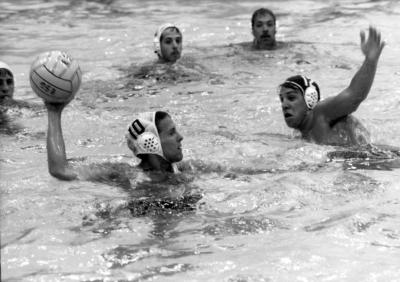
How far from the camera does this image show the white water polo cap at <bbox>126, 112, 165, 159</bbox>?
7.07 meters

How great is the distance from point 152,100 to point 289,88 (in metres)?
2.98

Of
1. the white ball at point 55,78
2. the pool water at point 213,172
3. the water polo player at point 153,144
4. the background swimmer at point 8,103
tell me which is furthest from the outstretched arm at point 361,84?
the background swimmer at point 8,103

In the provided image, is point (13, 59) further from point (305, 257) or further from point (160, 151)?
point (305, 257)

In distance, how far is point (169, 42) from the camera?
12.4 metres

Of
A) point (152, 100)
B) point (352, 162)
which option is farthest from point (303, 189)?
point (152, 100)

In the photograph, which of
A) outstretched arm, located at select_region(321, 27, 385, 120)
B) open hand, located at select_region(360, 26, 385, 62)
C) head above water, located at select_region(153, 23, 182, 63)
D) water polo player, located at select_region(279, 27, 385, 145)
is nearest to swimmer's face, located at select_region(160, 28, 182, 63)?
head above water, located at select_region(153, 23, 182, 63)

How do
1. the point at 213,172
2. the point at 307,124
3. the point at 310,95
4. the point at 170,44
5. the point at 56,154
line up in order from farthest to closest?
the point at 170,44 < the point at 307,124 < the point at 310,95 < the point at 213,172 < the point at 56,154

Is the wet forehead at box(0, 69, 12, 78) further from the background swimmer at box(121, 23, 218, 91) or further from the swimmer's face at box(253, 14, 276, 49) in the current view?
the swimmer's face at box(253, 14, 276, 49)

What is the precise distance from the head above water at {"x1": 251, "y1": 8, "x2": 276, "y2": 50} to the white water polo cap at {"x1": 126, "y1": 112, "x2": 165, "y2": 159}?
20.8 feet

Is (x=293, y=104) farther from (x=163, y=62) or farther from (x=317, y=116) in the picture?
(x=163, y=62)

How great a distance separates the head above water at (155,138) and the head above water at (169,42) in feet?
17.5

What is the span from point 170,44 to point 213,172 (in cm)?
510

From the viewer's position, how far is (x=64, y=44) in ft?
48.6

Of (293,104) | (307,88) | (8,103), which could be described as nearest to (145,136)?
(293,104)
